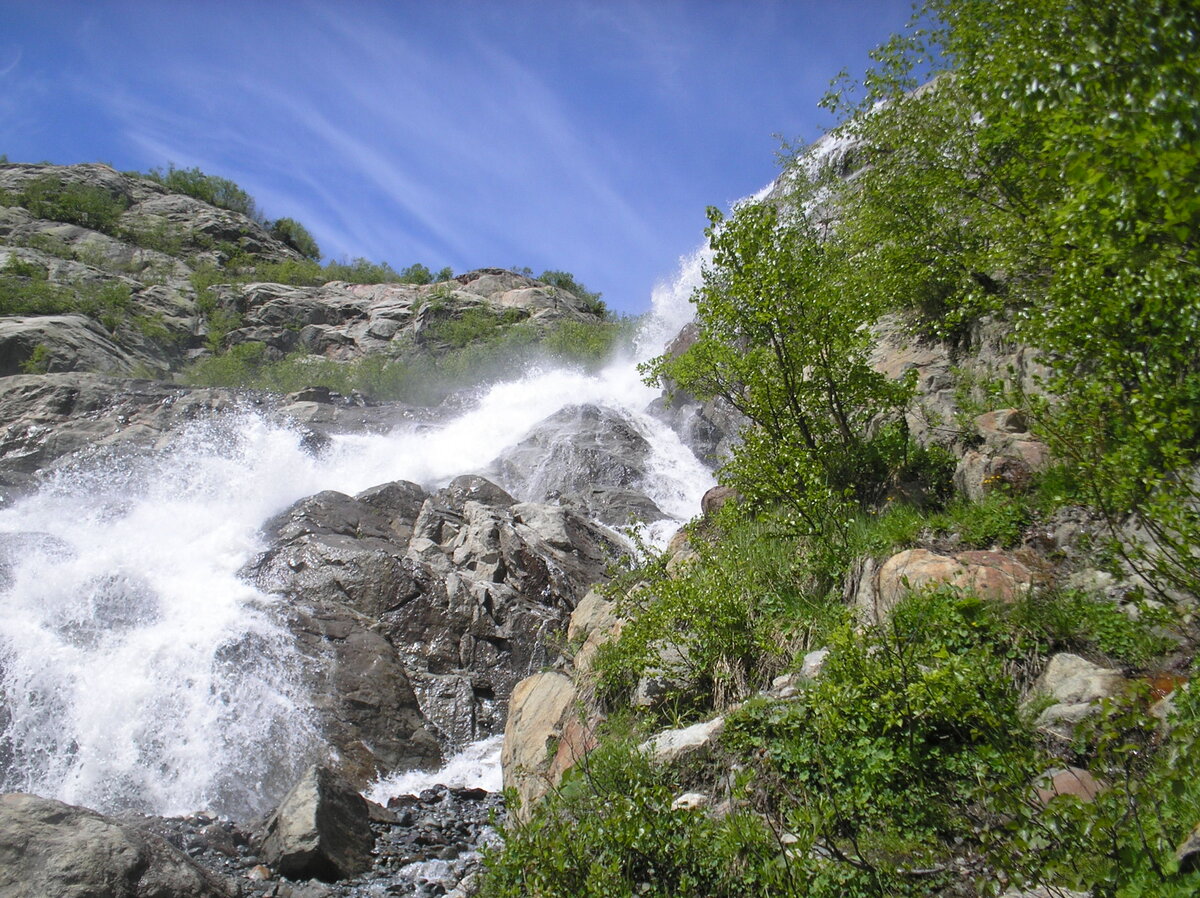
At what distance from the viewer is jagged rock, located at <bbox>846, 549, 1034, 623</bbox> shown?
566cm

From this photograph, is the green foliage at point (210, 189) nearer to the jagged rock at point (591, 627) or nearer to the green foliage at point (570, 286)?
the green foliage at point (570, 286)

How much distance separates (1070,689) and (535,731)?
5753 millimetres

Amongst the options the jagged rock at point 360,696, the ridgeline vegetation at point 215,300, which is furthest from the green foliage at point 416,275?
the jagged rock at point 360,696

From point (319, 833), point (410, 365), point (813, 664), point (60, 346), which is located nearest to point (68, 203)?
point (60, 346)

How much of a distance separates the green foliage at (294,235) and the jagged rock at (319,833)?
247 ft

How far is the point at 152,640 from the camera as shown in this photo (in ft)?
46.4

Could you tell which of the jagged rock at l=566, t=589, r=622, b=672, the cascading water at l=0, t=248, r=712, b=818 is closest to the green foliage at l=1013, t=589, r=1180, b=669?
the jagged rock at l=566, t=589, r=622, b=672

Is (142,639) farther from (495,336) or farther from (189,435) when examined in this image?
(495,336)

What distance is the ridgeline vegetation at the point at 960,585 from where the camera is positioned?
3207 millimetres

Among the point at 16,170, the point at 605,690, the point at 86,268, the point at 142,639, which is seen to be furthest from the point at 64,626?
the point at 16,170

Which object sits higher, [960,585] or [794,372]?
[794,372]

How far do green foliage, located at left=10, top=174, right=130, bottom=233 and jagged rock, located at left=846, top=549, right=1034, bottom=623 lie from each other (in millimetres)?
69543

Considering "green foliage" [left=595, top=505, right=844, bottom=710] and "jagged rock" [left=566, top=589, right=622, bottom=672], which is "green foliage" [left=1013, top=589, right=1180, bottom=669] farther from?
"jagged rock" [left=566, top=589, right=622, bottom=672]

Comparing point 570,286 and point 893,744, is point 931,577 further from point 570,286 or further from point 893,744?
point 570,286
